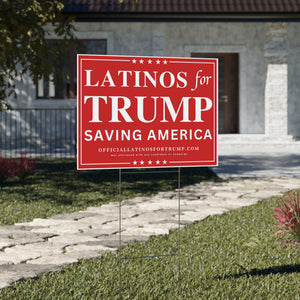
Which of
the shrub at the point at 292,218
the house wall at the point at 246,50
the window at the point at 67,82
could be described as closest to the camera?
the shrub at the point at 292,218

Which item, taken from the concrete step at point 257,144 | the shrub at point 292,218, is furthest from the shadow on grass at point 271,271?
the concrete step at point 257,144

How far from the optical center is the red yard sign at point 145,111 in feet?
12.7

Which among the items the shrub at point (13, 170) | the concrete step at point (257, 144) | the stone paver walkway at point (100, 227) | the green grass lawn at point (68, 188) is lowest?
the stone paver walkway at point (100, 227)

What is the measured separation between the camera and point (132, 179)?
35.2 ft

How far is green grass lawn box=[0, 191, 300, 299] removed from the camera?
4246mm

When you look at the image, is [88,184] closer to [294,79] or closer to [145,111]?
[145,111]

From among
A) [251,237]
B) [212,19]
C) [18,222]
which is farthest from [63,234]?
[212,19]

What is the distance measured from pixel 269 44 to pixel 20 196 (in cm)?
1139

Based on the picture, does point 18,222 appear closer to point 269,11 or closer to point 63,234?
point 63,234

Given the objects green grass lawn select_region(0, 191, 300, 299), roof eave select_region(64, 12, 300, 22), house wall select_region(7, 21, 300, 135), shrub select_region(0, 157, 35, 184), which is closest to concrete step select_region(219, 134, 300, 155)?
house wall select_region(7, 21, 300, 135)

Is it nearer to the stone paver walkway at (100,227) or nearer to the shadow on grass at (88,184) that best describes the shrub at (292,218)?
the stone paver walkway at (100,227)

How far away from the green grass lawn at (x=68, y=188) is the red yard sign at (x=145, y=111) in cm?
245

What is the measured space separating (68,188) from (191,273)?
5.17m

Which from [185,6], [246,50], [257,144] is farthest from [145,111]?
[246,50]
